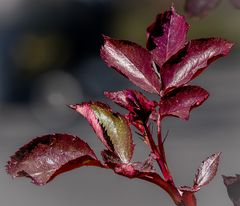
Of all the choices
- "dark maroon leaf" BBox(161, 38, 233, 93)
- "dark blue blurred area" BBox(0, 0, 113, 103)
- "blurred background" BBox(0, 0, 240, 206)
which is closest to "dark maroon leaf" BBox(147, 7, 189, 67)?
"dark maroon leaf" BBox(161, 38, 233, 93)

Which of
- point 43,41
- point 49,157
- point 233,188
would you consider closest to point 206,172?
point 233,188

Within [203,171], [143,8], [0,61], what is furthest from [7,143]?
[203,171]

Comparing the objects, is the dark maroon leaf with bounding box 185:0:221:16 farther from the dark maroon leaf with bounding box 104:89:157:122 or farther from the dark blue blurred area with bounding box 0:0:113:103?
the dark blue blurred area with bounding box 0:0:113:103

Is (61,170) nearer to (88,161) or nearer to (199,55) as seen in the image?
(88,161)

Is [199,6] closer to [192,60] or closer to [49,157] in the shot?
[192,60]

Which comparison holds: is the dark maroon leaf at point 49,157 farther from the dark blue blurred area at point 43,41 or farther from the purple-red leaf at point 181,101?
the dark blue blurred area at point 43,41
